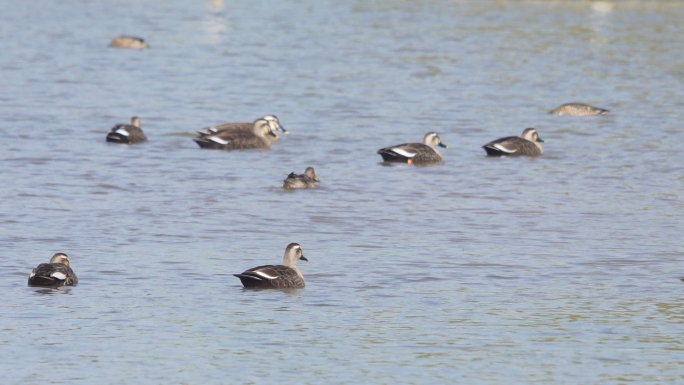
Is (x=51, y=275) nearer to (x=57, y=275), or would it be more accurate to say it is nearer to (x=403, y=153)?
(x=57, y=275)

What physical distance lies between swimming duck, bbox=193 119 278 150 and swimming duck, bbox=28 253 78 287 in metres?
12.5

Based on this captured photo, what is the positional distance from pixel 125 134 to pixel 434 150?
6307 mm

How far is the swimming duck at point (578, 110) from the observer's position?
32.8 meters

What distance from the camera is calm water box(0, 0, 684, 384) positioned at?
41.6 ft

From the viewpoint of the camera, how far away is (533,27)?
56438 mm

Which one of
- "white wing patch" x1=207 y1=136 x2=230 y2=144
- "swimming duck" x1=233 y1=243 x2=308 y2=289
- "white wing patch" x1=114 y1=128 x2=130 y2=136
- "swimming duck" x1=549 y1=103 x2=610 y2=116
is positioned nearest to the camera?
"swimming duck" x1=233 y1=243 x2=308 y2=289

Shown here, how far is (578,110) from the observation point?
1296 inches

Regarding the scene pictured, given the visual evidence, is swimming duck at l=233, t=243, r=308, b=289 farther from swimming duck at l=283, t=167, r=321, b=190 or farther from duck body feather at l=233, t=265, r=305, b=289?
swimming duck at l=283, t=167, r=321, b=190

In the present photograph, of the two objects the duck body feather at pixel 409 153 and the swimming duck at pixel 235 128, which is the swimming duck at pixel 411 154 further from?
the swimming duck at pixel 235 128

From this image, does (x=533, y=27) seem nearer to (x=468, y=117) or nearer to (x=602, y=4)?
(x=602, y=4)

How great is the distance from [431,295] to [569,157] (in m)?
12.9

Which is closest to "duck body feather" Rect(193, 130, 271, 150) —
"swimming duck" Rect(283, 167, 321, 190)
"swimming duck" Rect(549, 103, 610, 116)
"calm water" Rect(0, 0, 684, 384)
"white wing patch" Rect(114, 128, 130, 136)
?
"calm water" Rect(0, 0, 684, 384)

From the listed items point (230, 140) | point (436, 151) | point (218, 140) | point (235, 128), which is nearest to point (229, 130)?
point (235, 128)

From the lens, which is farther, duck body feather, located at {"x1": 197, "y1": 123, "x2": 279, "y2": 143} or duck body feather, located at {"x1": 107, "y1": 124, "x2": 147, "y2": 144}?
duck body feather, located at {"x1": 197, "y1": 123, "x2": 279, "y2": 143}
